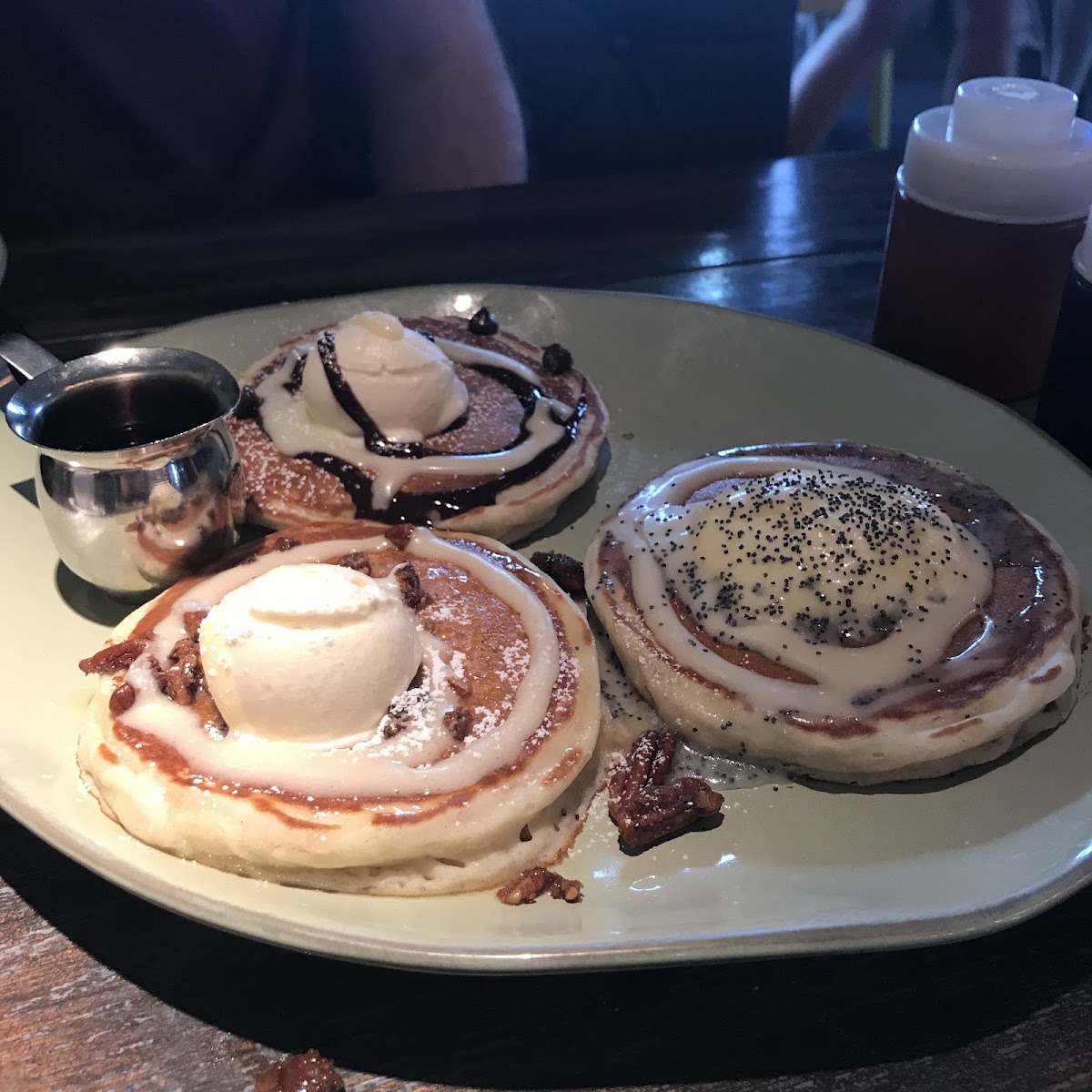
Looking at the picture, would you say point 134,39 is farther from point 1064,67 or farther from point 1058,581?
point 1064,67

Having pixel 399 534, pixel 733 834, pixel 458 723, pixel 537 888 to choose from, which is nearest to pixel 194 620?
pixel 399 534

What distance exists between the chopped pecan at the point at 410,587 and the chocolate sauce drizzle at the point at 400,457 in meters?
0.27

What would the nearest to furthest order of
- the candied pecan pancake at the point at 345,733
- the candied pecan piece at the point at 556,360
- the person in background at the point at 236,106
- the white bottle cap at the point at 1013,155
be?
the candied pecan pancake at the point at 345,733 → the white bottle cap at the point at 1013,155 → the candied pecan piece at the point at 556,360 → the person in background at the point at 236,106

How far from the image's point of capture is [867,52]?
4.55 m

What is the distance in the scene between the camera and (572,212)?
336 cm

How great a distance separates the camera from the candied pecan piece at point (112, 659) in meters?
1.58

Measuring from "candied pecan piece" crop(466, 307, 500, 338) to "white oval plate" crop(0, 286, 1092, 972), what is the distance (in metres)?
0.39

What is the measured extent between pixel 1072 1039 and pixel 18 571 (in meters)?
1.82

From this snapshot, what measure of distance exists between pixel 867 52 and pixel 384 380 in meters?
3.59

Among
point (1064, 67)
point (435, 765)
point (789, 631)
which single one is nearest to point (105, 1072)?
point (435, 765)

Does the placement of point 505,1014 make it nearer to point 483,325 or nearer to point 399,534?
point 399,534

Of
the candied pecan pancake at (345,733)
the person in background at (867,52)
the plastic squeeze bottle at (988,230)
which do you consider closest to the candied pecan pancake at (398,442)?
the candied pecan pancake at (345,733)

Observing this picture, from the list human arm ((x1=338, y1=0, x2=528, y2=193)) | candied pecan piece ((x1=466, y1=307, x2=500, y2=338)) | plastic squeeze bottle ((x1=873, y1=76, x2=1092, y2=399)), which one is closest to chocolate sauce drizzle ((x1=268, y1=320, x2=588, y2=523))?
candied pecan piece ((x1=466, y1=307, x2=500, y2=338))

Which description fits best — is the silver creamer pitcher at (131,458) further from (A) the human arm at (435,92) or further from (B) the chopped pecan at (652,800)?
(A) the human arm at (435,92)
